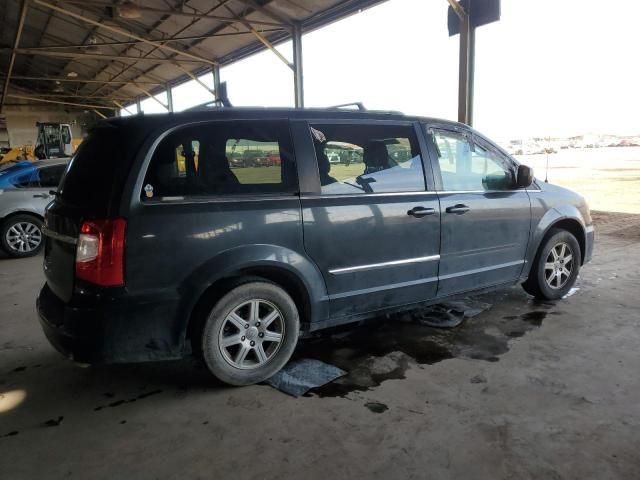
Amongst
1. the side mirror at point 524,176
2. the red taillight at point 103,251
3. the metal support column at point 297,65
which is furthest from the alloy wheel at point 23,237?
the metal support column at point 297,65

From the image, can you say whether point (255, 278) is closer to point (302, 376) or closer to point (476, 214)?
point (302, 376)

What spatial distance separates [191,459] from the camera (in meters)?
2.25

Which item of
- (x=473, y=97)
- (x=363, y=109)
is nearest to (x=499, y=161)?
(x=363, y=109)

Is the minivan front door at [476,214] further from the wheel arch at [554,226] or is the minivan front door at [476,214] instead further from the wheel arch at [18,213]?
the wheel arch at [18,213]

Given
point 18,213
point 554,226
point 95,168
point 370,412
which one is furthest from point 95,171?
point 18,213

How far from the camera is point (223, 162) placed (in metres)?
2.88

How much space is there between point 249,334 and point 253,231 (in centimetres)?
66

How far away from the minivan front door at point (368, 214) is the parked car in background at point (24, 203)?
548cm

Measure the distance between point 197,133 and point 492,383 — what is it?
7.80ft

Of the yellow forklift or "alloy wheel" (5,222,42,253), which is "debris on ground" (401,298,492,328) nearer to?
"alloy wheel" (5,222,42,253)

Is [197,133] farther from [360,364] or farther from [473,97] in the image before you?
[473,97]

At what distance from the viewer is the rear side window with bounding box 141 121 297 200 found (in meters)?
2.64

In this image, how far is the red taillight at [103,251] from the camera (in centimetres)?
243

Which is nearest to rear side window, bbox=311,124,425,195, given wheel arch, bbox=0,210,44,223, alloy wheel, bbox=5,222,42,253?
wheel arch, bbox=0,210,44,223
